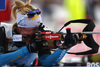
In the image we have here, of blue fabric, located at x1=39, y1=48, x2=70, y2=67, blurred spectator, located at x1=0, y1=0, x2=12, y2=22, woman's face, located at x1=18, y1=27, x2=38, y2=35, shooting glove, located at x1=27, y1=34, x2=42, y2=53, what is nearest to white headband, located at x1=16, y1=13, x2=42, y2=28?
woman's face, located at x1=18, y1=27, x2=38, y2=35

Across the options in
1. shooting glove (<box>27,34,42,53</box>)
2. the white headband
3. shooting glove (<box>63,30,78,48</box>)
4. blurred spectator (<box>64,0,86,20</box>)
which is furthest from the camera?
blurred spectator (<box>64,0,86,20</box>)

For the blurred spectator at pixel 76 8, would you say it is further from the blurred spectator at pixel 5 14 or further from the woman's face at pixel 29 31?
the woman's face at pixel 29 31

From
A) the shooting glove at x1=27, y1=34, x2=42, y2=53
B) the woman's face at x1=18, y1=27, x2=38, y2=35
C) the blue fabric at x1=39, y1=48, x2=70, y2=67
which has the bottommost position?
the blue fabric at x1=39, y1=48, x2=70, y2=67

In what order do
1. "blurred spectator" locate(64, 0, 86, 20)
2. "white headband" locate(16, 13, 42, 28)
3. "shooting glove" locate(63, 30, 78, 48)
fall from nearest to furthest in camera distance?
"shooting glove" locate(63, 30, 78, 48) → "white headband" locate(16, 13, 42, 28) → "blurred spectator" locate(64, 0, 86, 20)

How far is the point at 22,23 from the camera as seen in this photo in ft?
5.70

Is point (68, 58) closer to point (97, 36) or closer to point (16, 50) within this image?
point (97, 36)

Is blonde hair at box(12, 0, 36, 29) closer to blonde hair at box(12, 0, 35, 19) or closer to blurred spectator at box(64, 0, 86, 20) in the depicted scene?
blonde hair at box(12, 0, 35, 19)

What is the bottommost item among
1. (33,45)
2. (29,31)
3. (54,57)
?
(54,57)

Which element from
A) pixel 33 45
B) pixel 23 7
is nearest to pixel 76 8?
pixel 23 7

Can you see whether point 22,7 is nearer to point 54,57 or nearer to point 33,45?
point 33,45

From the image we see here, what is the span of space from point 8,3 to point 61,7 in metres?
0.84

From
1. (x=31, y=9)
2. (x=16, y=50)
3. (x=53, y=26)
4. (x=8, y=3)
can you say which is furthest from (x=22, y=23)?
(x=8, y=3)

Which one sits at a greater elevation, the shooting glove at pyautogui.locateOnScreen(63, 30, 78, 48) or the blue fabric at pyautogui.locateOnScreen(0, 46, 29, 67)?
the shooting glove at pyautogui.locateOnScreen(63, 30, 78, 48)

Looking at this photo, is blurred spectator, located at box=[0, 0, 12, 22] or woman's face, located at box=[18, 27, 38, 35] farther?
blurred spectator, located at box=[0, 0, 12, 22]
